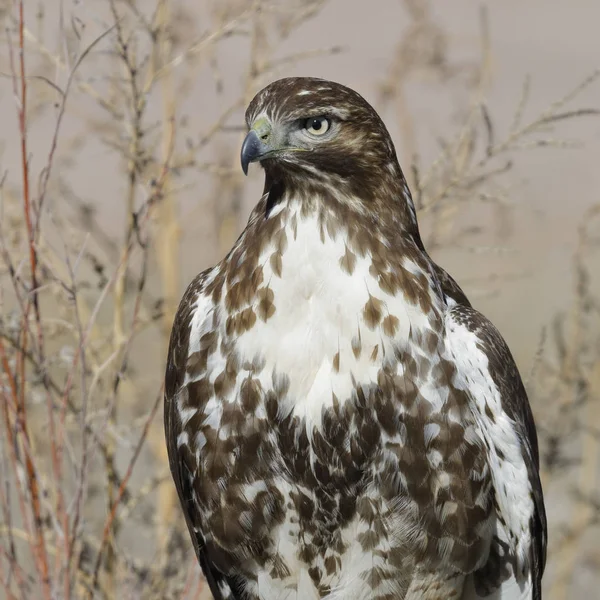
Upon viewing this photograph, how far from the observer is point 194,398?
3068mm

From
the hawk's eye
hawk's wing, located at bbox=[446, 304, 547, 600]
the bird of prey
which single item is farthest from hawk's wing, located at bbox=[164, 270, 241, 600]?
hawk's wing, located at bbox=[446, 304, 547, 600]

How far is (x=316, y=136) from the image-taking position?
9.52 ft

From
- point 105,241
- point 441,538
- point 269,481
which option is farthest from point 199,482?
point 105,241

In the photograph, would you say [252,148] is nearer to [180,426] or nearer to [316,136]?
[316,136]

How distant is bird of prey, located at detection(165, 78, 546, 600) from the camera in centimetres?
291

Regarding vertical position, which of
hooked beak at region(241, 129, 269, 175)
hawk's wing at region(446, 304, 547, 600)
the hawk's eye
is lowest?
hawk's wing at region(446, 304, 547, 600)

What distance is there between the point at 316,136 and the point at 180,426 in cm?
96

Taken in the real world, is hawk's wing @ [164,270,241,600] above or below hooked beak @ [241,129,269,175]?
below

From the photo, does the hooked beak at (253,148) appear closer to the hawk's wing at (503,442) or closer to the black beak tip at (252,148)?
the black beak tip at (252,148)

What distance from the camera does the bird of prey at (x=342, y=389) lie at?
9.55 feet

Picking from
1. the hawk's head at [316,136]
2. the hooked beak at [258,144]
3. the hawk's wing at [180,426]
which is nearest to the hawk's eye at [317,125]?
the hawk's head at [316,136]

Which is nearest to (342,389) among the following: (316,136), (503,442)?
(503,442)

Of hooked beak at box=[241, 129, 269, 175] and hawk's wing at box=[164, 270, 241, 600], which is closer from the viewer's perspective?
hooked beak at box=[241, 129, 269, 175]

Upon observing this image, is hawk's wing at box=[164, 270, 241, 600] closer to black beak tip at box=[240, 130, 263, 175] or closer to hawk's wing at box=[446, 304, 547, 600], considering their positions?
black beak tip at box=[240, 130, 263, 175]
